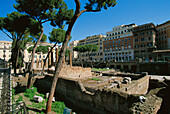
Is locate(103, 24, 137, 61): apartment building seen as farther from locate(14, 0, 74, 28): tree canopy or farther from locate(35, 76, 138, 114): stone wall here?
locate(35, 76, 138, 114): stone wall

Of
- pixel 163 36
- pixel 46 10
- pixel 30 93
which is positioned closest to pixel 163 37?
pixel 163 36

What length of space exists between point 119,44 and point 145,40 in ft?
35.2

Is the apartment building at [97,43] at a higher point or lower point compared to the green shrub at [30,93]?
higher

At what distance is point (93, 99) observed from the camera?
7852 millimetres

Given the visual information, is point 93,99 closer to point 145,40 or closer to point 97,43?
point 145,40

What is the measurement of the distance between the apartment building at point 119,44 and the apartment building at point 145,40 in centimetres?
201

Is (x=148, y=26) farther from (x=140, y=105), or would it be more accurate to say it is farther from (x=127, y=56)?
(x=140, y=105)

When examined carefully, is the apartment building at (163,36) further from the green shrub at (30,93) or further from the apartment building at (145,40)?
the green shrub at (30,93)

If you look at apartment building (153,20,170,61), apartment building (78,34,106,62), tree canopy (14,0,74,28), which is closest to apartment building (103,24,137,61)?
apartment building (78,34,106,62)

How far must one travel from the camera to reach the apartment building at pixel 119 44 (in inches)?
1725

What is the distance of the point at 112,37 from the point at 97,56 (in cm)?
1343

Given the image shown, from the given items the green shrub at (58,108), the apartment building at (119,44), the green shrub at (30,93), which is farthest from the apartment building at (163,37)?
the green shrub at (30,93)

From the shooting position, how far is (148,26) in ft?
129

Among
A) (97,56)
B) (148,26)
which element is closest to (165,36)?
(148,26)
